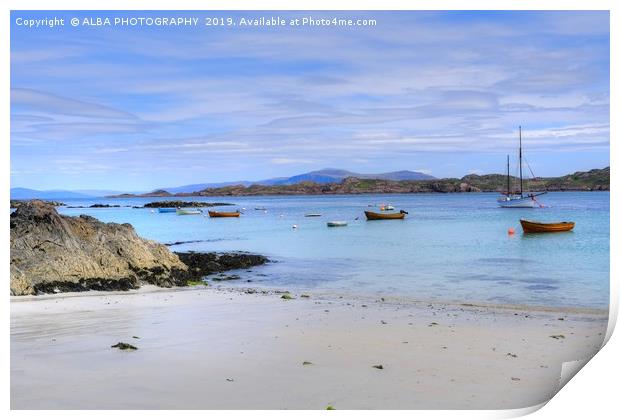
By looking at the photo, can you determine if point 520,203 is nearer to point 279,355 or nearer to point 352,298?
point 352,298

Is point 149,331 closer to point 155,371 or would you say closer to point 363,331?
point 155,371

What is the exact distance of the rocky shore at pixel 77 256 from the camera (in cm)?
941

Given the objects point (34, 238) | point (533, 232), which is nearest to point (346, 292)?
point (34, 238)

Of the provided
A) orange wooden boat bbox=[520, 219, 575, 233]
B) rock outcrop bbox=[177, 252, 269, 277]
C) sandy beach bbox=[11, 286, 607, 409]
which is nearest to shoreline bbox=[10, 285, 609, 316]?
sandy beach bbox=[11, 286, 607, 409]

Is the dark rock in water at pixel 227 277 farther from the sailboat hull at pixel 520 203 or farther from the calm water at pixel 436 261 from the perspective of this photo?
the sailboat hull at pixel 520 203

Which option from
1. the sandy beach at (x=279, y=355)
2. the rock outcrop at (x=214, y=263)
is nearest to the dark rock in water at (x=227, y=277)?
the rock outcrop at (x=214, y=263)

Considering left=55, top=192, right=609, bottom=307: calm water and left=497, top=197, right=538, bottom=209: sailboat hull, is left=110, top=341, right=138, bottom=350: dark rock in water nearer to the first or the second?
left=55, top=192, right=609, bottom=307: calm water

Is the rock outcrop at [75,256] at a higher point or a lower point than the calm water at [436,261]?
higher

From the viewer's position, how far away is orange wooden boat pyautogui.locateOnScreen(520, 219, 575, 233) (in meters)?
26.1

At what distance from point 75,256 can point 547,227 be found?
21.2 meters

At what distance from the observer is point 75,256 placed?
395 inches

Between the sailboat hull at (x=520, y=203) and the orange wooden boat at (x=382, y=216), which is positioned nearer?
the orange wooden boat at (x=382, y=216)
